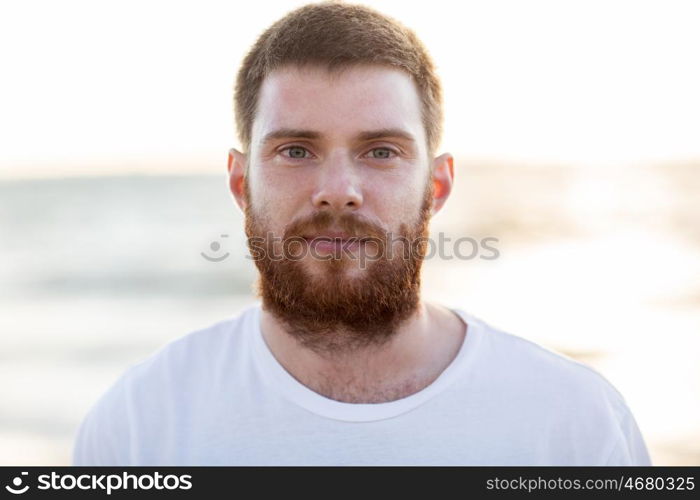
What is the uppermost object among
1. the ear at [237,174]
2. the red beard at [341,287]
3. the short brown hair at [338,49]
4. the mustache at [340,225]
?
the short brown hair at [338,49]

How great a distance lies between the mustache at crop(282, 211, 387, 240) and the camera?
3199 mm

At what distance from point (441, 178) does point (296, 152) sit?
74 centimetres

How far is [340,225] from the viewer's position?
320 centimetres

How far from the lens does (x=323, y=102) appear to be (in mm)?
3254

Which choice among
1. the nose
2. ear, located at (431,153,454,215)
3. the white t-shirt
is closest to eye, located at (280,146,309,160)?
the nose

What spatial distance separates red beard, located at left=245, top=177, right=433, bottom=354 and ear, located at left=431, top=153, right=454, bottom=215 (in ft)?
0.83

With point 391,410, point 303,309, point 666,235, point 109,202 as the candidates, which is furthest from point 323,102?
point 109,202

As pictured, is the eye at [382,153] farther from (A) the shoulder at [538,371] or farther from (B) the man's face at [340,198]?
(A) the shoulder at [538,371]

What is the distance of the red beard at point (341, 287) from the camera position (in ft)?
10.7

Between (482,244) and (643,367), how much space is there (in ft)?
29.1

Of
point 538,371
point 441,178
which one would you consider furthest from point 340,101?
point 538,371

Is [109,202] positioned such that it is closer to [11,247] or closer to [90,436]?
[11,247]

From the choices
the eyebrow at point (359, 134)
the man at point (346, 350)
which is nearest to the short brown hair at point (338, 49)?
the man at point (346, 350)

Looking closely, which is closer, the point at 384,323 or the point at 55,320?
the point at 384,323
